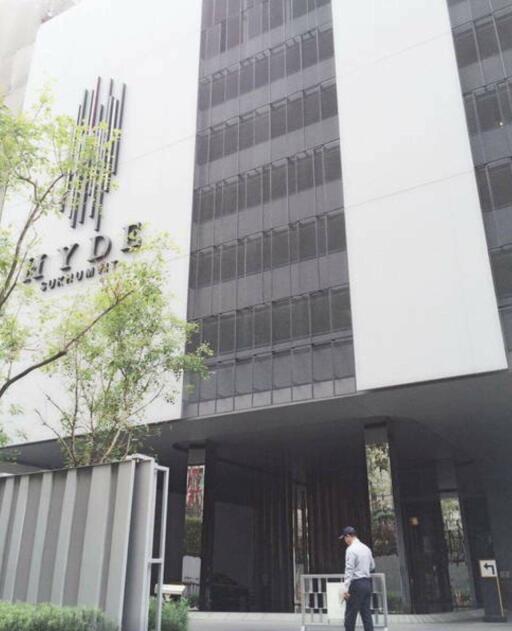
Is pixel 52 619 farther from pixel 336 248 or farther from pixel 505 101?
pixel 505 101

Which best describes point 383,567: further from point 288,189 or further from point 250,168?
point 250,168

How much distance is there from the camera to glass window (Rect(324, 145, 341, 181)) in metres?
19.3

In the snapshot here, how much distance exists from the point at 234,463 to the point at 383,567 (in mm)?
9694

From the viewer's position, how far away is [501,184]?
16.4 m

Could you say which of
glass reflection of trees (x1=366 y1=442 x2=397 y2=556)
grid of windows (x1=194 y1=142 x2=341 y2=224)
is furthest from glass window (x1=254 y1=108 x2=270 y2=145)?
glass reflection of trees (x1=366 y1=442 x2=397 y2=556)

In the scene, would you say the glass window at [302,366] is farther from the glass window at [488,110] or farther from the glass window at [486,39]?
the glass window at [486,39]

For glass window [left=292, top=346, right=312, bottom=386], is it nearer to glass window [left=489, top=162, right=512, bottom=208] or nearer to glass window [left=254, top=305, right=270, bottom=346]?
glass window [left=254, top=305, right=270, bottom=346]

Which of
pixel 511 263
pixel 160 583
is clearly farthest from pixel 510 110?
pixel 160 583

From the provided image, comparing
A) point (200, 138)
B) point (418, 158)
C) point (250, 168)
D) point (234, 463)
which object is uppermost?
point (200, 138)

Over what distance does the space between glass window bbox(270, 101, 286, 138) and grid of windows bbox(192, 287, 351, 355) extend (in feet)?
20.9

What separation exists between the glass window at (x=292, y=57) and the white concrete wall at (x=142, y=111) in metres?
4.01

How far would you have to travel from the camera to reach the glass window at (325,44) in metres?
20.9

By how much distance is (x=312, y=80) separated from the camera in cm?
2094

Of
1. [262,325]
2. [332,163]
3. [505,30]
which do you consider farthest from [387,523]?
[505,30]
